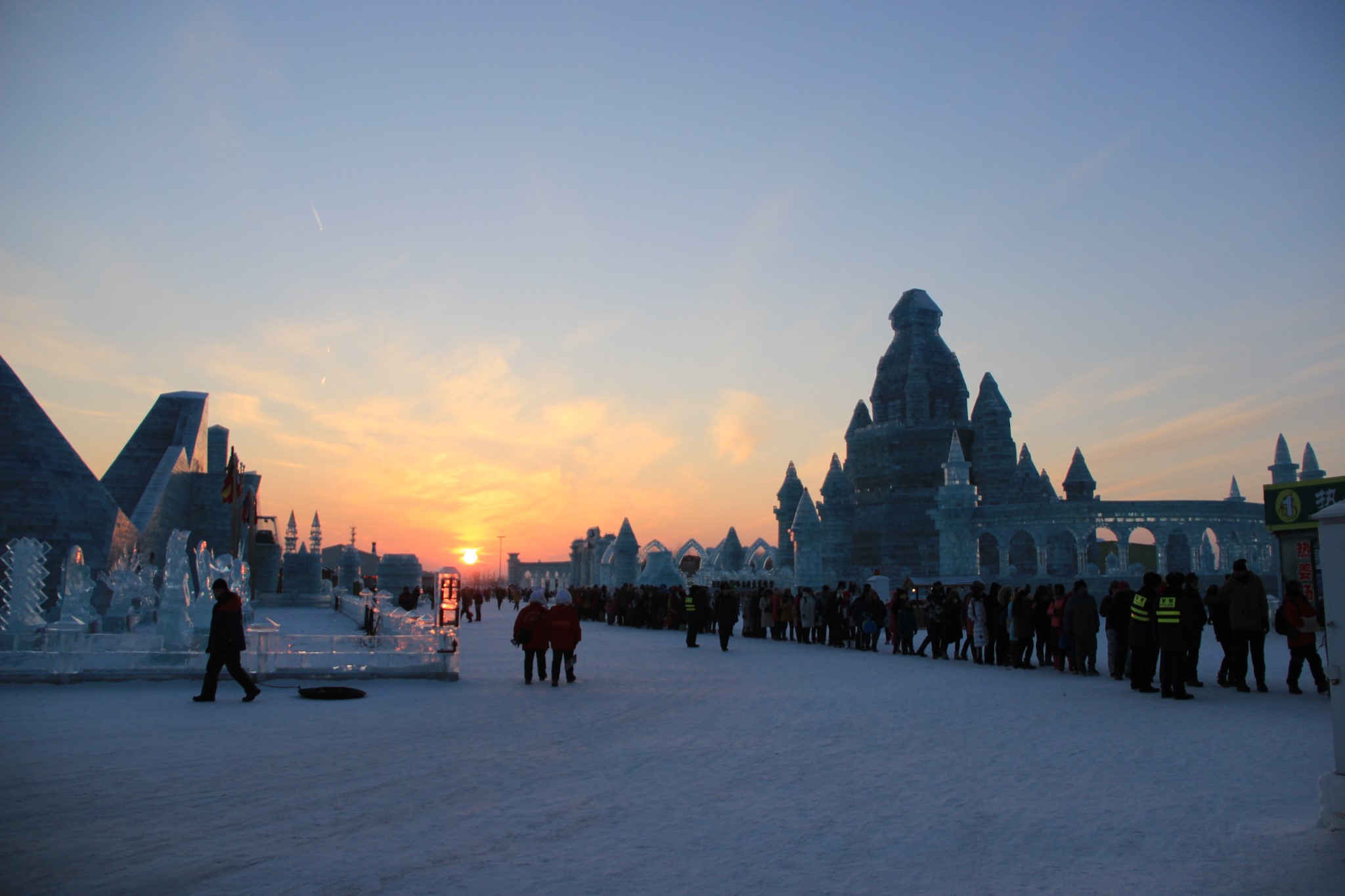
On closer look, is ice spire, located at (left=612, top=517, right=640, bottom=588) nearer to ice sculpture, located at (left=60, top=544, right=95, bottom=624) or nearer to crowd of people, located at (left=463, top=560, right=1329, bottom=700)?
crowd of people, located at (left=463, top=560, right=1329, bottom=700)

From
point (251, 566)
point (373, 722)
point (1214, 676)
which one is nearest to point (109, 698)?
point (373, 722)

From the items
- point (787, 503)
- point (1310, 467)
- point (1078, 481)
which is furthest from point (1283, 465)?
point (787, 503)

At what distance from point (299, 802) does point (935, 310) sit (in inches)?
2287

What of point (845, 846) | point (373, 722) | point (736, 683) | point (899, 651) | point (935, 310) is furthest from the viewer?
point (935, 310)

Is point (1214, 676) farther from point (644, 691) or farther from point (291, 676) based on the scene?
point (291, 676)

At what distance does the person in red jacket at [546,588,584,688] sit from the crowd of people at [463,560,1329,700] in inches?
1.0

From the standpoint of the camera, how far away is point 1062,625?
527 inches

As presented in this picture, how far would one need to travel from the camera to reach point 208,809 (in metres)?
5.16

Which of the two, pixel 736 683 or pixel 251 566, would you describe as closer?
pixel 736 683

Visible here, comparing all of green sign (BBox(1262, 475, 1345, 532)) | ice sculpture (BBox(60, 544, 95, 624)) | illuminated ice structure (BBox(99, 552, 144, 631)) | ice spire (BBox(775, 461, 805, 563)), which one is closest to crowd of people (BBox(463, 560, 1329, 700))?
green sign (BBox(1262, 475, 1345, 532))

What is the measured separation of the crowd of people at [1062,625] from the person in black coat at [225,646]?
3.26 metres

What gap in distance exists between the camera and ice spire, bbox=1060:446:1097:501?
56969 mm

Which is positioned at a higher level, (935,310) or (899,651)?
(935,310)

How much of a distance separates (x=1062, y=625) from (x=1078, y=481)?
4827 centimetres
